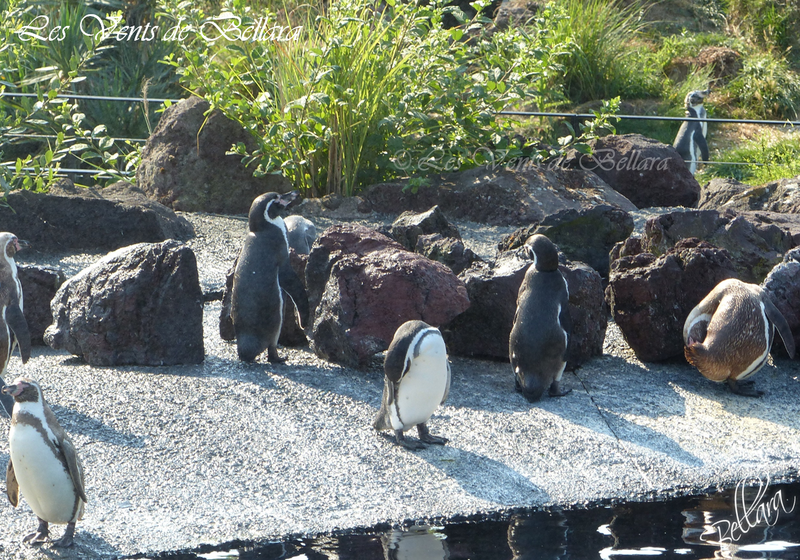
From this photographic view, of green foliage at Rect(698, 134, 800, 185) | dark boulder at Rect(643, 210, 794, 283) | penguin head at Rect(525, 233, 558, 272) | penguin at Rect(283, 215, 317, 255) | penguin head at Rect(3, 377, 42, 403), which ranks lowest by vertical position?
penguin head at Rect(3, 377, 42, 403)

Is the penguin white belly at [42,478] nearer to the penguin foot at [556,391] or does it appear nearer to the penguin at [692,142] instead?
the penguin foot at [556,391]

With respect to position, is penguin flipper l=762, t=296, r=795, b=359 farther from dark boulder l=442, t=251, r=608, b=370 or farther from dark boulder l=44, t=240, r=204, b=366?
dark boulder l=44, t=240, r=204, b=366

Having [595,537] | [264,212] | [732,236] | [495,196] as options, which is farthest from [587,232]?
[595,537]

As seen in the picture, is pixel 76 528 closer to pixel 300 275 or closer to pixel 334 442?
pixel 334 442

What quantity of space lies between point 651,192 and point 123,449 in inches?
237

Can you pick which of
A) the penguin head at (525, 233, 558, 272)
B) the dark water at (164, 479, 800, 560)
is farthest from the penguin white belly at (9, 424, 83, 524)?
the penguin head at (525, 233, 558, 272)

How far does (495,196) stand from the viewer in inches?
291

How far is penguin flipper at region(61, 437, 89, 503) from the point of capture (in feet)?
9.51

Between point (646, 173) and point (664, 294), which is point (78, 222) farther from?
point (646, 173)

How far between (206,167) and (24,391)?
16.6ft

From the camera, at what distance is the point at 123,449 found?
141 inches

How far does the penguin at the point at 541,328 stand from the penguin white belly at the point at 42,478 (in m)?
2.12

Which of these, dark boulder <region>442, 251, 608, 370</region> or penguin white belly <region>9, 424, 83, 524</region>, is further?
dark boulder <region>442, 251, 608, 370</region>

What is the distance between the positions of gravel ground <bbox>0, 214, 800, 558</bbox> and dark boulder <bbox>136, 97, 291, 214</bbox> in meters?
3.25
